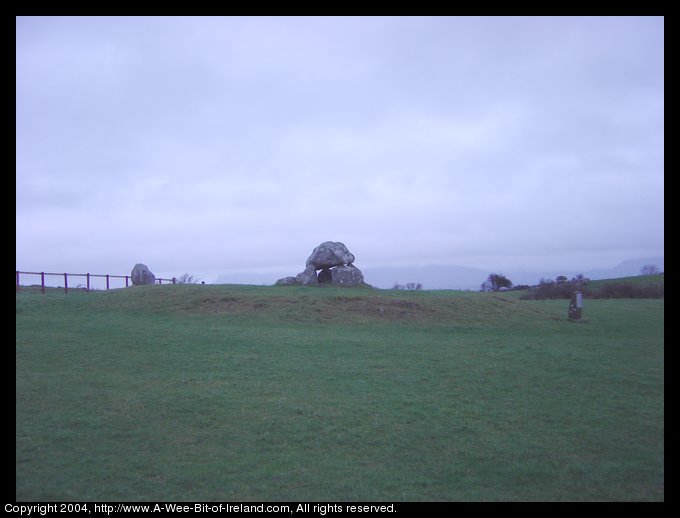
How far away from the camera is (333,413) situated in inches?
374

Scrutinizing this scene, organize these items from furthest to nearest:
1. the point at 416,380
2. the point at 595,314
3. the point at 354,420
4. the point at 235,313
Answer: the point at 595,314
the point at 235,313
the point at 416,380
the point at 354,420

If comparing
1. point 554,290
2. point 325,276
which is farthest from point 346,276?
point 554,290

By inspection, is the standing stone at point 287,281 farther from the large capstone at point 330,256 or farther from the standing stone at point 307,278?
the large capstone at point 330,256

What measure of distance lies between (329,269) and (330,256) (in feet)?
3.26

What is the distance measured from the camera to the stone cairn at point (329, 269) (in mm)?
33750

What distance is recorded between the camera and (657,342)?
18141 mm

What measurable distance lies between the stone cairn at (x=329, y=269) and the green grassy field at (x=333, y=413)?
13314 millimetres

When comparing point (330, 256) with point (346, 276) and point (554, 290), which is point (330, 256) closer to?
point (346, 276)

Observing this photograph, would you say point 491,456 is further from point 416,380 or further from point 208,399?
point 208,399

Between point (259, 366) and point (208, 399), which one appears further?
point (259, 366)

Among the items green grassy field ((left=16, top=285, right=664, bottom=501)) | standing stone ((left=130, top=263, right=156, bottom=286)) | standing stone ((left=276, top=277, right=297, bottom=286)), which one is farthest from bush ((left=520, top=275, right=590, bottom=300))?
standing stone ((left=130, top=263, right=156, bottom=286))

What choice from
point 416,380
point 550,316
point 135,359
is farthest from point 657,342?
point 135,359

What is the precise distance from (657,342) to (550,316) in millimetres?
6883

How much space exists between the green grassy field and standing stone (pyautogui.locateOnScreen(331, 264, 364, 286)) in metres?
13.4
